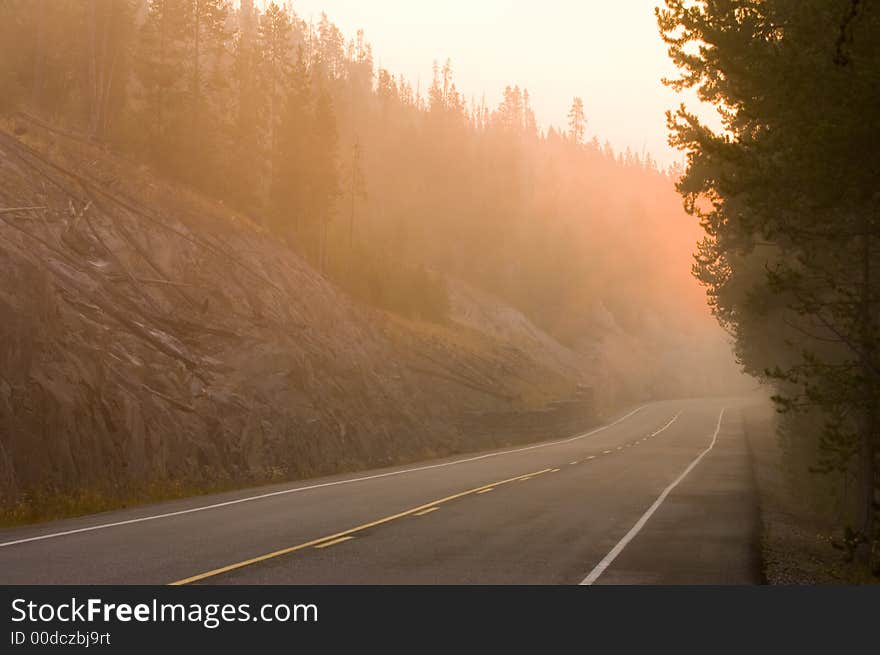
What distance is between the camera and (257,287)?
37.2m

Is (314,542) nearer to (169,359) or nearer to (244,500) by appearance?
(244,500)

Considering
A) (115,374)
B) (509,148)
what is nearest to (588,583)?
(115,374)

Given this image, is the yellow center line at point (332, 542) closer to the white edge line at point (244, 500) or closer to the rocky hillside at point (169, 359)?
the white edge line at point (244, 500)

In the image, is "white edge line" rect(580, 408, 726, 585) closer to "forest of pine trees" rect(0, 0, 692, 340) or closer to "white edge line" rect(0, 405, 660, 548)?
"white edge line" rect(0, 405, 660, 548)

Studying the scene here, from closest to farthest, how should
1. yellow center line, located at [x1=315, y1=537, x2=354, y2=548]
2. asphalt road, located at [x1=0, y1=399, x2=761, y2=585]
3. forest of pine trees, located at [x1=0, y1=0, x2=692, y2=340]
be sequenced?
asphalt road, located at [x1=0, y1=399, x2=761, y2=585] < yellow center line, located at [x1=315, y1=537, x2=354, y2=548] < forest of pine trees, located at [x1=0, y1=0, x2=692, y2=340]

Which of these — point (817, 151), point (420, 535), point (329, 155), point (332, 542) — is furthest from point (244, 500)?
point (329, 155)

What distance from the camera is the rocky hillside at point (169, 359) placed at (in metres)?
18.7

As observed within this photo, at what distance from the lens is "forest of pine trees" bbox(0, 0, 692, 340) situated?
46031mm

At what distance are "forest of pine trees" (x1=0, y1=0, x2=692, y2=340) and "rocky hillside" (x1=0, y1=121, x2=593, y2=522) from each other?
721cm

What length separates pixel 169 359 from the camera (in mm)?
25828

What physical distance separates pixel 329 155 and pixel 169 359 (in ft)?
110

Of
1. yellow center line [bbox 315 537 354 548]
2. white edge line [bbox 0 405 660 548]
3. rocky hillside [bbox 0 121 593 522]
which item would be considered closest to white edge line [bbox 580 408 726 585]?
yellow center line [bbox 315 537 354 548]

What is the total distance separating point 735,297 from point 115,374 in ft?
61.5

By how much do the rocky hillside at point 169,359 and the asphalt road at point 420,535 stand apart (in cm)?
234
